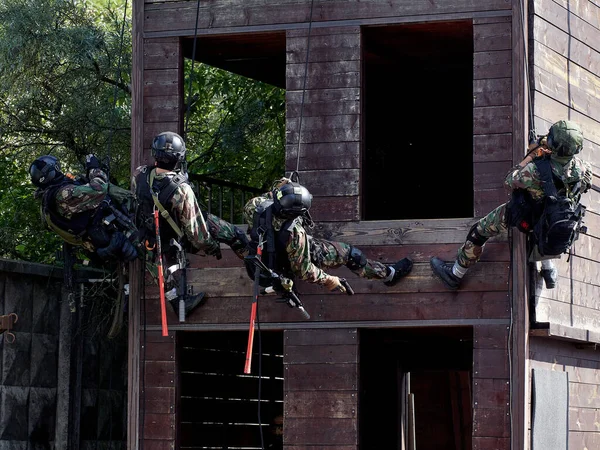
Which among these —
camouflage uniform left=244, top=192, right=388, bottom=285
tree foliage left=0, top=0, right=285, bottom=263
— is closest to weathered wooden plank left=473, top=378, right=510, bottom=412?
camouflage uniform left=244, top=192, right=388, bottom=285

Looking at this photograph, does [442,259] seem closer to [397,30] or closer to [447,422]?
[397,30]

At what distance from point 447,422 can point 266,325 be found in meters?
6.33

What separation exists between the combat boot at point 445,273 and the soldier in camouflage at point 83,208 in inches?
113

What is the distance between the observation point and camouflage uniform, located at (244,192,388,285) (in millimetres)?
12961

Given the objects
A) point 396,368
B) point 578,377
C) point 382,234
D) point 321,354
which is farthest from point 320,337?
point 396,368

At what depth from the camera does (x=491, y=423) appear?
13219mm

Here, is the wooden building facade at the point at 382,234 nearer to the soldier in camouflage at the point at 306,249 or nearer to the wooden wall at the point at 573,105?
the wooden wall at the point at 573,105

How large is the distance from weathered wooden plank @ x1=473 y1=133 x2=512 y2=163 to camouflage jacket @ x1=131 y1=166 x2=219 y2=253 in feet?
8.74

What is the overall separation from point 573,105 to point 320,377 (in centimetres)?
371

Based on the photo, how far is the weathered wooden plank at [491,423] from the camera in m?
13.2

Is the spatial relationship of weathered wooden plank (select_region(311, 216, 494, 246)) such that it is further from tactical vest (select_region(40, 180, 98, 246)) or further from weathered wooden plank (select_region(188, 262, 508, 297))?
tactical vest (select_region(40, 180, 98, 246))

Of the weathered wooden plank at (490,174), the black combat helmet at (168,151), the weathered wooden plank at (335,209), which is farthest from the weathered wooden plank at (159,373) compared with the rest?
the weathered wooden plank at (490,174)

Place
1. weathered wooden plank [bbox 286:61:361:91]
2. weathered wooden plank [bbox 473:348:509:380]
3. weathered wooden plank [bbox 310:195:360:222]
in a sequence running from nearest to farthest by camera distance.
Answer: weathered wooden plank [bbox 473:348:509:380] → weathered wooden plank [bbox 310:195:360:222] → weathered wooden plank [bbox 286:61:361:91]

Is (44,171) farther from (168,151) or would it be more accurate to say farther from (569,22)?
(569,22)
